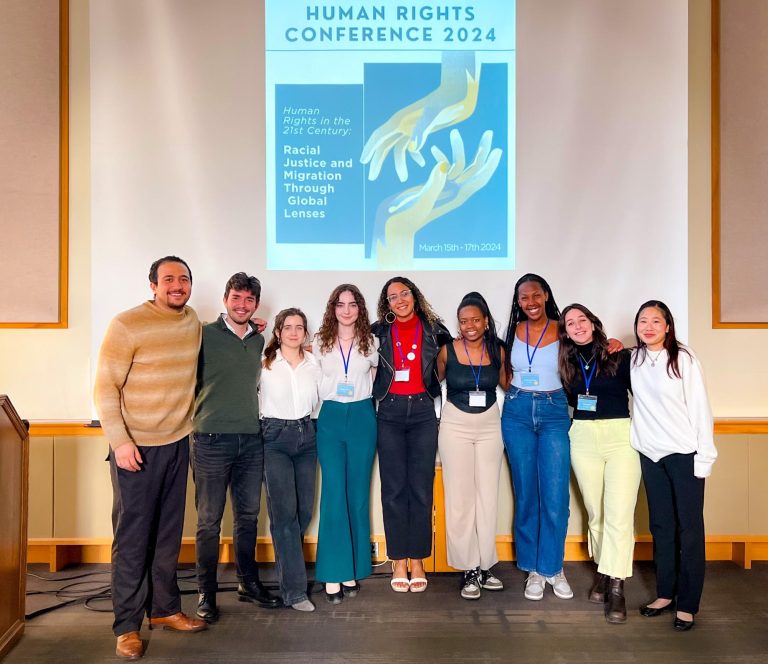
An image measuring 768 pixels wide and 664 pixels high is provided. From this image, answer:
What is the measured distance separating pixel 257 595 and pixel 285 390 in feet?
3.65

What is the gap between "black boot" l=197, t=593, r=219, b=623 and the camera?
3143mm

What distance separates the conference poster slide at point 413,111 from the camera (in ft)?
13.4

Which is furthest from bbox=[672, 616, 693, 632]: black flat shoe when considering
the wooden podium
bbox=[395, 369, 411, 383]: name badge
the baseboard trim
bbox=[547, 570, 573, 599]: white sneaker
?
the wooden podium

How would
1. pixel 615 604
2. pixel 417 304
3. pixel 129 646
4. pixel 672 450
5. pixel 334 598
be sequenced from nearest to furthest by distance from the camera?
pixel 129 646 < pixel 672 450 < pixel 615 604 < pixel 334 598 < pixel 417 304

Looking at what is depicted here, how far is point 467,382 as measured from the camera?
3.45 m

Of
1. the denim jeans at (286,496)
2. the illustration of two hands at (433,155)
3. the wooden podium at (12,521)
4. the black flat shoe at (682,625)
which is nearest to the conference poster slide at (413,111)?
the illustration of two hands at (433,155)

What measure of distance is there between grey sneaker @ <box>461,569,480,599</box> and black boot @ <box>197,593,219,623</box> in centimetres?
131

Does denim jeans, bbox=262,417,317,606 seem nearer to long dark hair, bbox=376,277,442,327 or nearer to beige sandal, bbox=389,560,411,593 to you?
beige sandal, bbox=389,560,411,593

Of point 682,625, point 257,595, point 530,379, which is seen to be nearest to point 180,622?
point 257,595

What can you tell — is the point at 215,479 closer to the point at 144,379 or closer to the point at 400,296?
the point at 144,379

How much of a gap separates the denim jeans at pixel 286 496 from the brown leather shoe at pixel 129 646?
0.75 meters

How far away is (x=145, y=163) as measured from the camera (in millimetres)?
4113

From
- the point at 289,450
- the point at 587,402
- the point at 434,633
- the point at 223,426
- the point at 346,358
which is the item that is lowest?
the point at 434,633

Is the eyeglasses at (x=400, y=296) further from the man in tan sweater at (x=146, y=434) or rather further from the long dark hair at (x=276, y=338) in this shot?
the man in tan sweater at (x=146, y=434)
